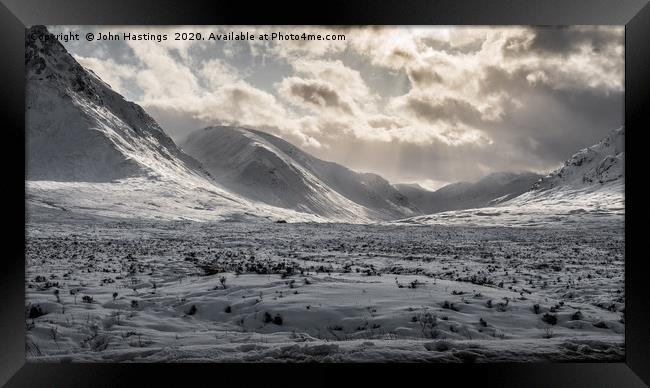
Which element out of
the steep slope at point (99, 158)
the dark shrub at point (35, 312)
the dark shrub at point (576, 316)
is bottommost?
the dark shrub at point (576, 316)

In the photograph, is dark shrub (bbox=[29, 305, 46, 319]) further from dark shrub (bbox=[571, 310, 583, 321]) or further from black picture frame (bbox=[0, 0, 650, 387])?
dark shrub (bbox=[571, 310, 583, 321])

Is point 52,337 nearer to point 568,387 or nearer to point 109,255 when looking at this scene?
point 568,387

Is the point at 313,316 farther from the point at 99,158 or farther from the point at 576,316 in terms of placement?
the point at 99,158

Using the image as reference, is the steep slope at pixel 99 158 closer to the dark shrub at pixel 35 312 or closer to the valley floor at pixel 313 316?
the valley floor at pixel 313 316

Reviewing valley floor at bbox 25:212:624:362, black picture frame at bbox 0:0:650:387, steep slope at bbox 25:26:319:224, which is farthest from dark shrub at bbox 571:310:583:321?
steep slope at bbox 25:26:319:224
